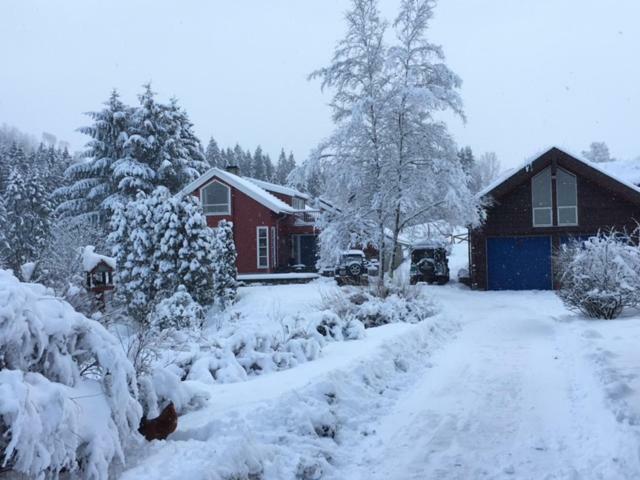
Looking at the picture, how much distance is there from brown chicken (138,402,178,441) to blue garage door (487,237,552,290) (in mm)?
23247

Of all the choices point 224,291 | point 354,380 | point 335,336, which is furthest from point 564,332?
point 224,291

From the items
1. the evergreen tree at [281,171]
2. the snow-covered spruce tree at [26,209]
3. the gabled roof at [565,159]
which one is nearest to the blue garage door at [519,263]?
the gabled roof at [565,159]

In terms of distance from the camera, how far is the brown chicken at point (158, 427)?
4.52 meters

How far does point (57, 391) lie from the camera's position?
3.31 metres

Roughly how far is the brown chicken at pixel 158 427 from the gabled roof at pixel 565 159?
21476 mm

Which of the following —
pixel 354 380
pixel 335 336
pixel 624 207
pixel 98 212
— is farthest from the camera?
pixel 98 212

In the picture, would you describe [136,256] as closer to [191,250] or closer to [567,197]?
[191,250]

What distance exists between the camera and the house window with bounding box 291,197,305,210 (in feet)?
121

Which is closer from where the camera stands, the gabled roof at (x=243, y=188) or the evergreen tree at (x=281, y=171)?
the gabled roof at (x=243, y=188)

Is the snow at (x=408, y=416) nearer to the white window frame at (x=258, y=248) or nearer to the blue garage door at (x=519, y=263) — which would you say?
the blue garage door at (x=519, y=263)

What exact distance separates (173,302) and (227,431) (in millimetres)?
12584

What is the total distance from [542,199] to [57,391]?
2520 cm

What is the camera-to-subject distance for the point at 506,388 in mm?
7426

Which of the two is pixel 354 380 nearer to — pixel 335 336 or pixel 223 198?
pixel 335 336
